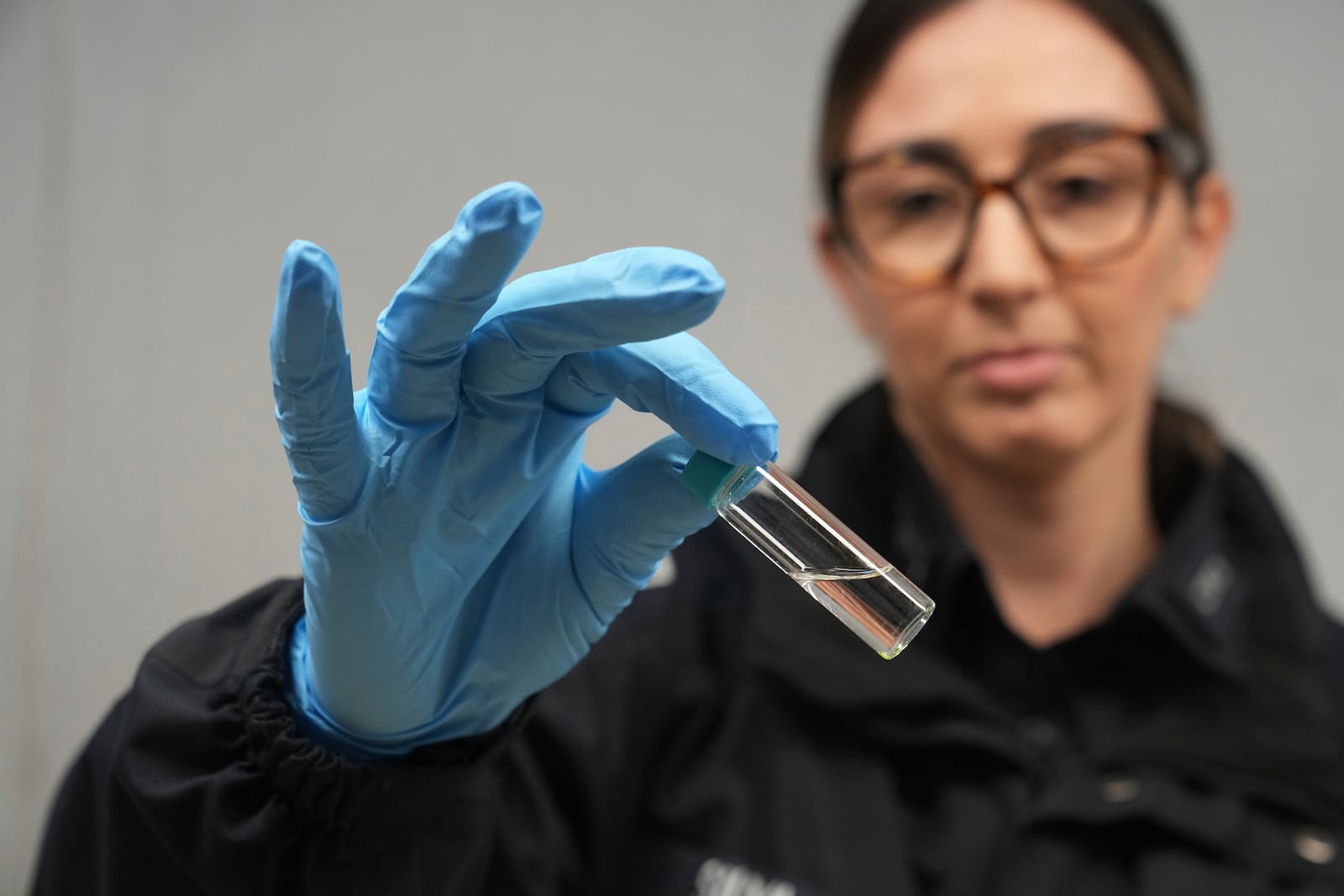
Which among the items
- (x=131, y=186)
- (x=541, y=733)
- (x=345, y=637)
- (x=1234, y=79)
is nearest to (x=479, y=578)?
(x=345, y=637)

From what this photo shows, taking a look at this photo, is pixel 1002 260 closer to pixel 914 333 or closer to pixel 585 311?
pixel 914 333

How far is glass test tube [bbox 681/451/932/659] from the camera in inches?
20.7

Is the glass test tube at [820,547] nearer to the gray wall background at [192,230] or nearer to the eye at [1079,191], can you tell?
the gray wall background at [192,230]

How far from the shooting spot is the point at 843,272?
1.12 metres

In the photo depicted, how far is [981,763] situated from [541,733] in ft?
1.23

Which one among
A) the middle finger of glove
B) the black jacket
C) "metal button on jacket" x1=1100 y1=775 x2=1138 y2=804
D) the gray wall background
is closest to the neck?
the black jacket

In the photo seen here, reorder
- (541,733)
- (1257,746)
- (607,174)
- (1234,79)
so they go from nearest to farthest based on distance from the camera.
A: (541,733) → (1257,746) → (607,174) → (1234,79)

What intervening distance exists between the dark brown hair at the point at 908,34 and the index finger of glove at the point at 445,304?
0.65m

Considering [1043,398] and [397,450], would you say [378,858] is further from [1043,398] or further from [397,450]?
[1043,398]

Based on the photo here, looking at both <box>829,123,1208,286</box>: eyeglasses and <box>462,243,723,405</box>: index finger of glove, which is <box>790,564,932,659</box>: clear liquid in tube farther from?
<box>829,123,1208,286</box>: eyeglasses

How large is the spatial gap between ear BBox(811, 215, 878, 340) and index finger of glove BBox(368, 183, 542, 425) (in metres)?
0.63

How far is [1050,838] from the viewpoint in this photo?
2.83 ft

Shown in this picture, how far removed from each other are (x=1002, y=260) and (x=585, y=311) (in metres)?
0.55

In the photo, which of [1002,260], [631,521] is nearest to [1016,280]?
[1002,260]
